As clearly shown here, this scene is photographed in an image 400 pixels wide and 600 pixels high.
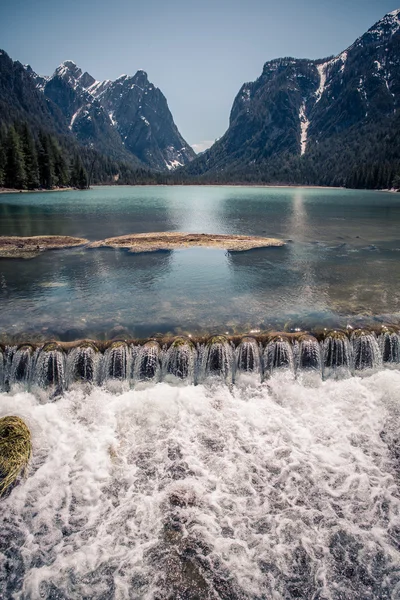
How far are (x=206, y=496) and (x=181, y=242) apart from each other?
3246cm

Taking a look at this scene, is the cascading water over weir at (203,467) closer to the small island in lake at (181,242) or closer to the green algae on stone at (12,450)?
the green algae on stone at (12,450)

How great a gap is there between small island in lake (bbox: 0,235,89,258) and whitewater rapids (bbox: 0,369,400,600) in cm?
2311

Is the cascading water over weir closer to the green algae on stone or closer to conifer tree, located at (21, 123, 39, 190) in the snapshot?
the green algae on stone

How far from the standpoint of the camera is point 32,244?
37.4 metres

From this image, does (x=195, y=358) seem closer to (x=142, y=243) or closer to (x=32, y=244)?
(x=142, y=243)

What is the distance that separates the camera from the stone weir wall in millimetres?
15484

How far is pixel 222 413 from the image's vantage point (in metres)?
14.1

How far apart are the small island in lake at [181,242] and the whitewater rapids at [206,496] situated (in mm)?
24355

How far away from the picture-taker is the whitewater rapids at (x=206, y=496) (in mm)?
8086

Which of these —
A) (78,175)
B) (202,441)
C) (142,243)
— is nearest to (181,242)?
(142,243)

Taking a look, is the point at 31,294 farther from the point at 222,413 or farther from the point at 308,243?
the point at 308,243

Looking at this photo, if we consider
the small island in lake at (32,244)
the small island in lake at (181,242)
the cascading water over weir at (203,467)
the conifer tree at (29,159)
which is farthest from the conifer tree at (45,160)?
the cascading water over weir at (203,467)

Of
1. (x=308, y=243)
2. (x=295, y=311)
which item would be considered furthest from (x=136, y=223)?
(x=295, y=311)

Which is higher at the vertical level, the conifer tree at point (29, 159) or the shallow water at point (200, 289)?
the conifer tree at point (29, 159)
